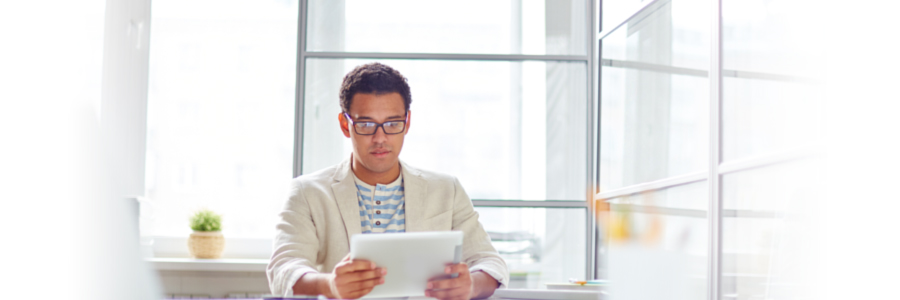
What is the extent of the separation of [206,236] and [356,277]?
1.75 meters

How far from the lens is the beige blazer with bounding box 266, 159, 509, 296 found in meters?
1.85

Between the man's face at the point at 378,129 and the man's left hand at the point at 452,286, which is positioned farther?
the man's face at the point at 378,129

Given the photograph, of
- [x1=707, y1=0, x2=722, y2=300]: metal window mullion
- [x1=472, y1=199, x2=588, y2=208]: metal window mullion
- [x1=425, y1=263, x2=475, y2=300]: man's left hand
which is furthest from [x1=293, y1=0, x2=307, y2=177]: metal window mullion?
[x1=707, y1=0, x2=722, y2=300]: metal window mullion

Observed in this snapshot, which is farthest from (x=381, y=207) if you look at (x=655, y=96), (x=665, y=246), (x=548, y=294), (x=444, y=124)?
(x=444, y=124)

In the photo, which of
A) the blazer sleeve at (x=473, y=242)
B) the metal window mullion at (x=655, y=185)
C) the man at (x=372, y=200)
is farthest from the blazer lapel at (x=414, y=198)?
the metal window mullion at (x=655, y=185)

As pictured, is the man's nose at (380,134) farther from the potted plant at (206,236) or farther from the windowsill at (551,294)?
the potted plant at (206,236)

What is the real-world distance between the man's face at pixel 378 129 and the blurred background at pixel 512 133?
684 mm

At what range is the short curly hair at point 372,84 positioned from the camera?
1.92 meters

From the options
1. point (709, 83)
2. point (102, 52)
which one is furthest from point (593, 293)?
point (102, 52)

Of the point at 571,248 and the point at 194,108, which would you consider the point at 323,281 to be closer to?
the point at 571,248

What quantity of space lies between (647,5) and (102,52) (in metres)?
2.29

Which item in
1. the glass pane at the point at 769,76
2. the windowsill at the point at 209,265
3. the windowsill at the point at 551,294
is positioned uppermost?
the glass pane at the point at 769,76

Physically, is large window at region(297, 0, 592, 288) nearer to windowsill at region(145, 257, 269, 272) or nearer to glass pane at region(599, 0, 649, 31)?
glass pane at region(599, 0, 649, 31)

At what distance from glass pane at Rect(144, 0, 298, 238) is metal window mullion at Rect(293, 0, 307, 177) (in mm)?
121
